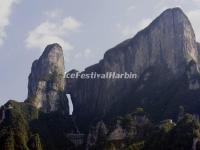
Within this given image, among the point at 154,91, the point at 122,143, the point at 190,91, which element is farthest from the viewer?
the point at 154,91

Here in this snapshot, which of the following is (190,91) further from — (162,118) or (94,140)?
(94,140)

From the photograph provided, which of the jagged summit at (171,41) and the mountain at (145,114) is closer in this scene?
the mountain at (145,114)

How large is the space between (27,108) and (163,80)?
38.1 m

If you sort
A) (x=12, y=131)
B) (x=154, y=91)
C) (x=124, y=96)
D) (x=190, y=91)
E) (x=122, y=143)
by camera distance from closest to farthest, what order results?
1. (x=122, y=143)
2. (x=12, y=131)
3. (x=190, y=91)
4. (x=154, y=91)
5. (x=124, y=96)

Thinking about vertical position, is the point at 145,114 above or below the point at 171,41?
below

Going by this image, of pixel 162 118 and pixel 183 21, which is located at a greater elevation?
pixel 183 21

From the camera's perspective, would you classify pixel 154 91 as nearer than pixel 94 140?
No

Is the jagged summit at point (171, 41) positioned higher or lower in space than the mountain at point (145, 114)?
higher

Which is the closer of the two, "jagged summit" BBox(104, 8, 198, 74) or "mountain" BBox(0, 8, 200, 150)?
"mountain" BBox(0, 8, 200, 150)

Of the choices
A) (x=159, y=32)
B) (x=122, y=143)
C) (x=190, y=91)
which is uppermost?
(x=159, y=32)

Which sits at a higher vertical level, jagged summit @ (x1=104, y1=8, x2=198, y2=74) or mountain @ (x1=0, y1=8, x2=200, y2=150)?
jagged summit @ (x1=104, y1=8, x2=198, y2=74)

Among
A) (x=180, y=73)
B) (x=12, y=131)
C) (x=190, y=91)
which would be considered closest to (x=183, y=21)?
(x=180, y=73)

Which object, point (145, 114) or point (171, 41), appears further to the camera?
point (171, 41)

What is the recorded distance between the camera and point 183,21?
196 metres
